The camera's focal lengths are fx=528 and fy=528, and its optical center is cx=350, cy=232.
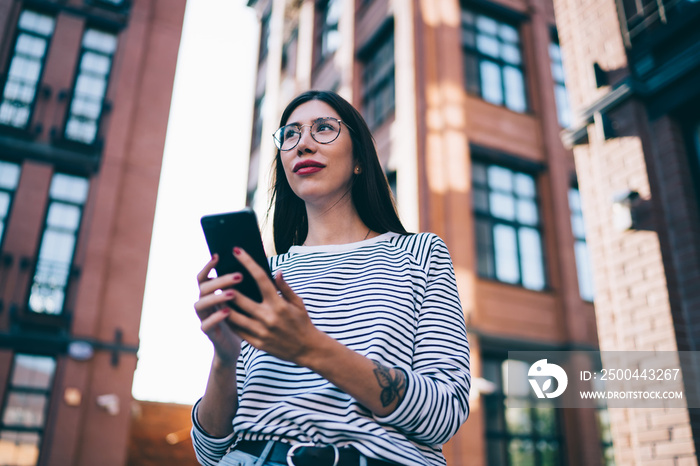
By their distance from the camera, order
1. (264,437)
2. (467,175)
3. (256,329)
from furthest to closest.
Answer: (467,175) < (264,437) < (256,329)

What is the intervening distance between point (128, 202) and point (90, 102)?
2.80 metres

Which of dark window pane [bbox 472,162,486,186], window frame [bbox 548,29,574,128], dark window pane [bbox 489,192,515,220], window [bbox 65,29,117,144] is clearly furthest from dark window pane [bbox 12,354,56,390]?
window frame [bbox 548,29,574,128]

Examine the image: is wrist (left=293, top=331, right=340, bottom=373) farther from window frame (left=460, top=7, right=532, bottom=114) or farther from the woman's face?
window frame (left=460, top=7, right=532, bottom=114)

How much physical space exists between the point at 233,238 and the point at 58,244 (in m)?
13.0

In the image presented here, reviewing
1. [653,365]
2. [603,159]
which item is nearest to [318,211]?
[653,365]

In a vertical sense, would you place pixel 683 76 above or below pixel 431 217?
below

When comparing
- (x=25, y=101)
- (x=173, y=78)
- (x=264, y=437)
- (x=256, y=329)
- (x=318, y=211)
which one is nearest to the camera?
(x=256, y=329)

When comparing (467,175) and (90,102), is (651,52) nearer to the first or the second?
(467,175)

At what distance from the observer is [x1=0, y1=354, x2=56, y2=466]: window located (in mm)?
10766

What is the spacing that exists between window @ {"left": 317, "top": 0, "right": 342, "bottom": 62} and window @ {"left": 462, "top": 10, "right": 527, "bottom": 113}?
171 inches

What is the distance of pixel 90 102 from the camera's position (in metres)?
13.6

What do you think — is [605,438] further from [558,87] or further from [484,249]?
[558,87]

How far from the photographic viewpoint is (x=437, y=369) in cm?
132

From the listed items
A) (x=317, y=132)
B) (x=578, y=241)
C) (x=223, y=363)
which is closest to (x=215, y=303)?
(x=223, y=363)
